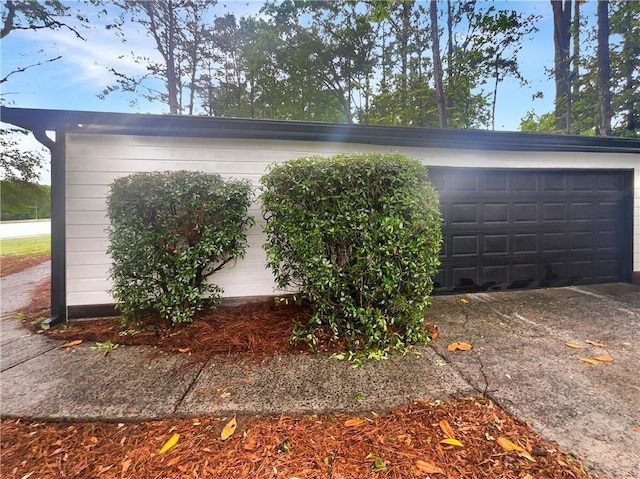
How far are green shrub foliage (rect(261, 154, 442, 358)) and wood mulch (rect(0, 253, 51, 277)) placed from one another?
772cm

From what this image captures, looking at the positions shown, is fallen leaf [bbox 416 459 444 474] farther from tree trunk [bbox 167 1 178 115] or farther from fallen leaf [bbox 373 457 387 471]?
tree trunk [bbox 167 1 178 115]

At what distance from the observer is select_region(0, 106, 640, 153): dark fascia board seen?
3311 millimetres

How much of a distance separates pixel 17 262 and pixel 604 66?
16120 millimetres

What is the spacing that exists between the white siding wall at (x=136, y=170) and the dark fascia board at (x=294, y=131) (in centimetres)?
13

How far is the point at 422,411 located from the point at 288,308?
2169 millimetres

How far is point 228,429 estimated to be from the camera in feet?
5.59

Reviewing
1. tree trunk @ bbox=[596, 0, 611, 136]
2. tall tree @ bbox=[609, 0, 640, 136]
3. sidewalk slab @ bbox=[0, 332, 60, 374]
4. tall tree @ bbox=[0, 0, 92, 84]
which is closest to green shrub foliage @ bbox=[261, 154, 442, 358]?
sidewalk slab @ bbox=[0, 332, 60, 374]

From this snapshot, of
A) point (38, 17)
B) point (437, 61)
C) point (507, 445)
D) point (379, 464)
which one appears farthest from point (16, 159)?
point (437, 61)

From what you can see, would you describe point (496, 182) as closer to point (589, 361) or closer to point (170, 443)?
point (589, 361)

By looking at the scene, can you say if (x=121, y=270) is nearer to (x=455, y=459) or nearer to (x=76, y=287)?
(x=76, y=287)

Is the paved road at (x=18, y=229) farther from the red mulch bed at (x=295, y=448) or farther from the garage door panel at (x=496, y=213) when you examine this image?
the garage door panel at (x=496, y=213)

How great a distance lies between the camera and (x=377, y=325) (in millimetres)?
2697

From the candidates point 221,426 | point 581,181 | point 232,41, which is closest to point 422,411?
point 221,426

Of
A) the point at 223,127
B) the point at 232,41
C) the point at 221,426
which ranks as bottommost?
the point at 221,426
